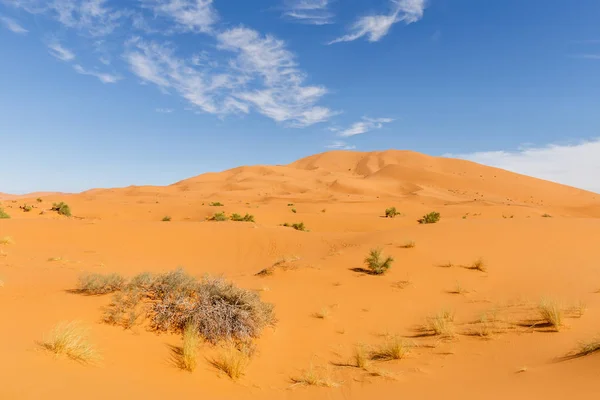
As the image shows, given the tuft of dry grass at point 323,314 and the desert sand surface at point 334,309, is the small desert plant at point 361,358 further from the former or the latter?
the tuft of dry grass at point 323,314

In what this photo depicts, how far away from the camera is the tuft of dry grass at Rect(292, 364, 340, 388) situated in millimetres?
4586

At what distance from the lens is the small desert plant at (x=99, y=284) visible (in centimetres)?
630

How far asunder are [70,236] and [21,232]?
197 centimetres

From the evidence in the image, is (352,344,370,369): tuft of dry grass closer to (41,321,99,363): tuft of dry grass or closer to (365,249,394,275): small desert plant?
(41,321,99,363): tuft of dry grass

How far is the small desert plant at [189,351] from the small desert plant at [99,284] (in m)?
2.22

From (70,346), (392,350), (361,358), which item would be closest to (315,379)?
(361,358)

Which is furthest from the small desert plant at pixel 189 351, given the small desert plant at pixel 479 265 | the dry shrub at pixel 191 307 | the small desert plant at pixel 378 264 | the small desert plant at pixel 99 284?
the small desert plant at pixel 479 265

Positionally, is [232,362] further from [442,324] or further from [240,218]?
[240,218]

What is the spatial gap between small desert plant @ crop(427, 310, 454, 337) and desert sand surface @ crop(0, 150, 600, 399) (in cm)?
9

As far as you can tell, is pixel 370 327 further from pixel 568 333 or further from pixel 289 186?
pixel 289 186

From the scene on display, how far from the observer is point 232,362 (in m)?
4.63

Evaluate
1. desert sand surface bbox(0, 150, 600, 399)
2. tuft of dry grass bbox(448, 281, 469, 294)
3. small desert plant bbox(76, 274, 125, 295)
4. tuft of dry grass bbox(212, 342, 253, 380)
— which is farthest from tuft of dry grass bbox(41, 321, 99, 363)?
tuft of dry grass bbox(448, 281, 469, 294)

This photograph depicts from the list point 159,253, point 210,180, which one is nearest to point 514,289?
point 159,253

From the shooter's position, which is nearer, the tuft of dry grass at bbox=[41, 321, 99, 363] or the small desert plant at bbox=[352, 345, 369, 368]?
the tuft of dry grass at bbox=[41, 321, 99, 363]
